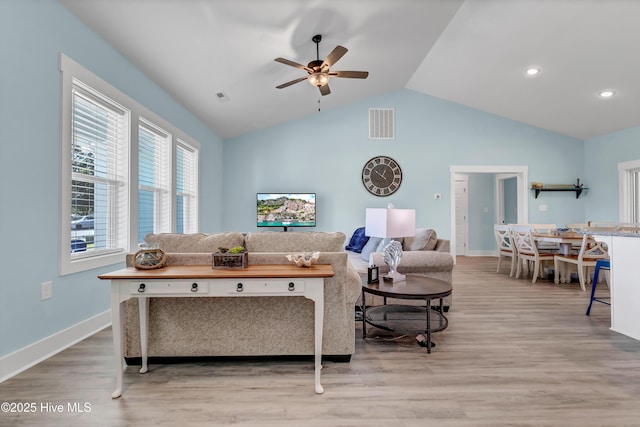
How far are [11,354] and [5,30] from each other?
6.71 feet

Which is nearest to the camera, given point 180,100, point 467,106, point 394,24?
point 394,24

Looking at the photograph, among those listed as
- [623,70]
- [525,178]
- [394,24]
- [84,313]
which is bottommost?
[84,313]

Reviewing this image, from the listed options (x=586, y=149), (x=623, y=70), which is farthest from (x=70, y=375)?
(x=586, y=149)

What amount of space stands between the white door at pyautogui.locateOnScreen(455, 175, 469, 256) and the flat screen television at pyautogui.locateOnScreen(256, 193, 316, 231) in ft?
14.7

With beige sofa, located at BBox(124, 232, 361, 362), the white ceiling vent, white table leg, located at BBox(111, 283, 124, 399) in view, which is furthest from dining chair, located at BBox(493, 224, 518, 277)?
white table leg, located at BBox(111, 283, 124, 399)

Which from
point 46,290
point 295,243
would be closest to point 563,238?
point 295,243

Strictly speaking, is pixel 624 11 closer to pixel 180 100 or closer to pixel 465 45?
pixel 465 45

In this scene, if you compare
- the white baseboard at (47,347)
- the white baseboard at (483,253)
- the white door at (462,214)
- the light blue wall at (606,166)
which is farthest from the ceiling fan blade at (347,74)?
the white baseboard at (483,253)

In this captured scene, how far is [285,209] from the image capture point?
248 inches

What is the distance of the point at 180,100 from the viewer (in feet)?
14.5

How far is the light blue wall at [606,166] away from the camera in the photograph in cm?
Result: 556

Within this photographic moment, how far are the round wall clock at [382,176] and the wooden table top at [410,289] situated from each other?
3.76 metres

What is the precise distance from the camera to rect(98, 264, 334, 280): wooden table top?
178 centimetres

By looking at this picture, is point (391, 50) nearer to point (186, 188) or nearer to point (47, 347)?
point (186, 188)
